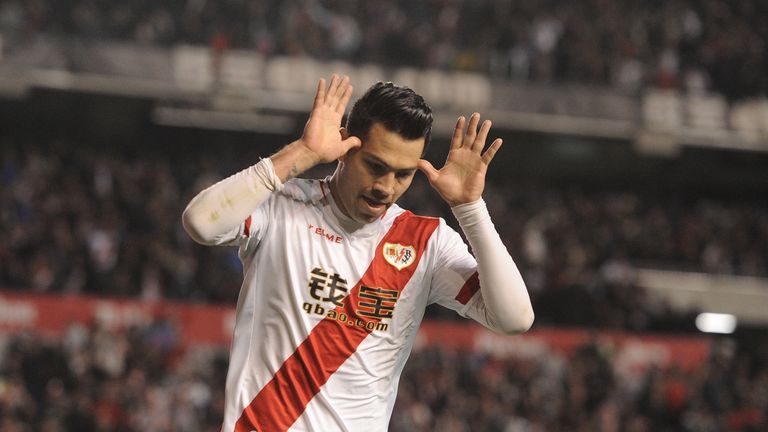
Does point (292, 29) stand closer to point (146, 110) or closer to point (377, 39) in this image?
point (377, 39)

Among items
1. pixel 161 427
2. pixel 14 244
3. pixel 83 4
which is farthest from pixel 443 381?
pixel 83 4

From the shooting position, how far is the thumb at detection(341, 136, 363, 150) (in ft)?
12.4

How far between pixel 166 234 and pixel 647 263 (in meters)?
10.2

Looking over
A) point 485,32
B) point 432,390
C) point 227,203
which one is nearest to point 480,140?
point 227,203

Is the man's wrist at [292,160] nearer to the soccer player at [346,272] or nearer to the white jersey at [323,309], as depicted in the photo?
the soccer player at [346,272]

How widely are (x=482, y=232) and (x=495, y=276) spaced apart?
16 centimetres

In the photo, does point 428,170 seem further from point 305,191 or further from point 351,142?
point 305,191

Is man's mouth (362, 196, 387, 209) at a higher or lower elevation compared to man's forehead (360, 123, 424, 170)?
lower

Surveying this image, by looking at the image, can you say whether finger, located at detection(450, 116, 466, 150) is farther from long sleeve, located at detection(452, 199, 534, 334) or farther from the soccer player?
long sleeve, located at detection(452, 199, 534, 334)

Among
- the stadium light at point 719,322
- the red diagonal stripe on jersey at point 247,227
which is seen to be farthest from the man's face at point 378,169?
the stadium light at point 719,322

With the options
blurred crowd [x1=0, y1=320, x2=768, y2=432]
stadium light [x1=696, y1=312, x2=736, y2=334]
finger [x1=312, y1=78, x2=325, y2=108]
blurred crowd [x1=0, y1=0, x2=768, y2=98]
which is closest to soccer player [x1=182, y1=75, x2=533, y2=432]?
finger [x1=312, y1=78, x2=325, y2=108]

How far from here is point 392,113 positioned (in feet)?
12.5

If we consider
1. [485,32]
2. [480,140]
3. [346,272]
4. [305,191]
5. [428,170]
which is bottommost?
[346,272]

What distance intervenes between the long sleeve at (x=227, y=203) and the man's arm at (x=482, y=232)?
1.87ft
